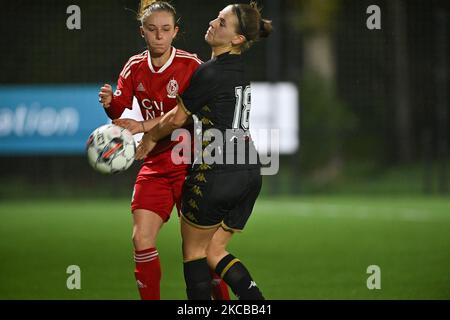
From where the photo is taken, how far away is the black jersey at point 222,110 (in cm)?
510

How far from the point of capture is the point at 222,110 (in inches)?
203

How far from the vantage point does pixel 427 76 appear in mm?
18312

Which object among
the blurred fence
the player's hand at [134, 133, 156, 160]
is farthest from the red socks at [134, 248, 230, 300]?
the blurred fence

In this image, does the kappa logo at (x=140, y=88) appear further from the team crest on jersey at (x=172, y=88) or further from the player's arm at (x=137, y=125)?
the player's arm at (x=137, y=125)

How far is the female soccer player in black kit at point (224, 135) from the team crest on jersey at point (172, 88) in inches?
17.9

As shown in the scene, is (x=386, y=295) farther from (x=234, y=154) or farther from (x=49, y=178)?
(x=49, y=178)

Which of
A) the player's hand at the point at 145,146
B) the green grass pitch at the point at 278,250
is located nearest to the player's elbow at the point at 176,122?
the player's hand at the point at 145,146

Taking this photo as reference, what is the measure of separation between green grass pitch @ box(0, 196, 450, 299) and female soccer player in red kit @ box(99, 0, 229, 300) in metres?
1.15

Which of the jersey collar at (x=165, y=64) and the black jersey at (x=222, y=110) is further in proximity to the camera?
the jersey collar at (x=165, y=64)

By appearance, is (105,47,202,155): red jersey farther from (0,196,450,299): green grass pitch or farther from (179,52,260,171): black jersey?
(0,196,450,299): green grass pitch

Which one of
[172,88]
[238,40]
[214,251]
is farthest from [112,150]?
[238,40]

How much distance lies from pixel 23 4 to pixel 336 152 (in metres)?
6.57

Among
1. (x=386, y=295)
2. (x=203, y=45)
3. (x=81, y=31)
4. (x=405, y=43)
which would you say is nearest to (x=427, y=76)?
(x=405, y=43)

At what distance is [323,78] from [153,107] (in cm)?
1443
